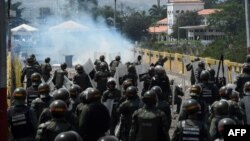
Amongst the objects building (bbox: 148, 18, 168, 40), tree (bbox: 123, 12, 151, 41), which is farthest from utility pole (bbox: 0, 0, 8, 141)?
building (bbox: 148, 18, 168, 40)

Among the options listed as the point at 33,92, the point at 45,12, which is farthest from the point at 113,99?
the point at 45,12

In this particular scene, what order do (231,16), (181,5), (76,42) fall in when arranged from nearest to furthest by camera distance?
(76,42), (231,16), (181,5)

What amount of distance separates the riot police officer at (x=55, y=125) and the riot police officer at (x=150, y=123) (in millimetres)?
1339

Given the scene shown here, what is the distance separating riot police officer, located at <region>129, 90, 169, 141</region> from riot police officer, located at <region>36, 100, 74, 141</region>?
1339 mm

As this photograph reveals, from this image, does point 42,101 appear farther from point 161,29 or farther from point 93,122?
point 161,29

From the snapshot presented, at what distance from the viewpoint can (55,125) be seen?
9.48 metres

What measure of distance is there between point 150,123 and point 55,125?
5.55 ft

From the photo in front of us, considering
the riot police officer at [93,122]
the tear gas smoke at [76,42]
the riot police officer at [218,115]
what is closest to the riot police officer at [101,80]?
the riot police officer at [93,122]

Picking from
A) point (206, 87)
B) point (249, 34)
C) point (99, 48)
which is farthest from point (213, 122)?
point (99, 48)

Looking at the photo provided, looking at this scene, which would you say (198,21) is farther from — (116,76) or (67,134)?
(67,134)

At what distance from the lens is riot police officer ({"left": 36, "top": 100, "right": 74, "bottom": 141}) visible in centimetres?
945

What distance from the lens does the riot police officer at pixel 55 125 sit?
9.45 metres

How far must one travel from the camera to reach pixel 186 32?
373ft

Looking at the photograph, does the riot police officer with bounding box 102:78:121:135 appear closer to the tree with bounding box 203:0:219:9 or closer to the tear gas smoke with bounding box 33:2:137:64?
the tear gas smoke with bounding box 33:2:137:64
